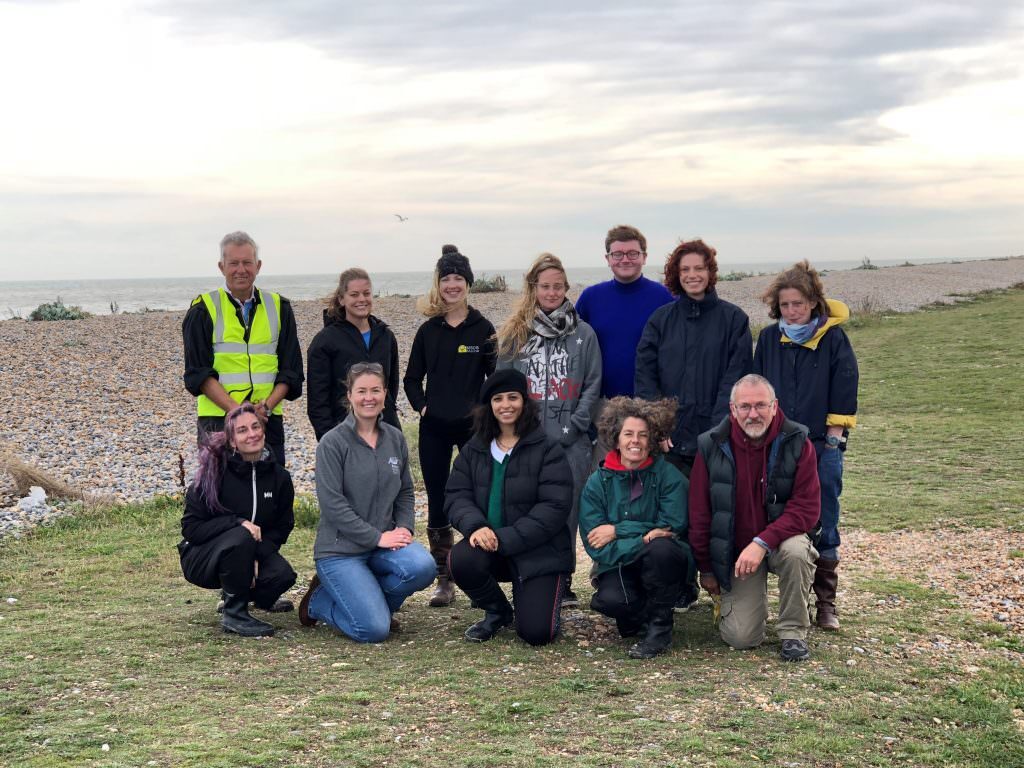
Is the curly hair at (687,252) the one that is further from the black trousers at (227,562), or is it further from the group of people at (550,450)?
the black trousers at (227,562)

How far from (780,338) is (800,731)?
2288 mm

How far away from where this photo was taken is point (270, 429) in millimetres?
5848

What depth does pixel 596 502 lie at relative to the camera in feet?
17.1

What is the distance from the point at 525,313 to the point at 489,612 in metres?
1.72

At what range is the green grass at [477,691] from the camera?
3.75 meters

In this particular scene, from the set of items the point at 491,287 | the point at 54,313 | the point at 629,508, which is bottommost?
the point at 629,508

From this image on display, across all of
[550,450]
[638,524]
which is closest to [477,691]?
[638,524]

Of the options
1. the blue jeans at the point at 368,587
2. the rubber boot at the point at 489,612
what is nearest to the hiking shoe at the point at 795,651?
the rubber boot at the point at 489,612

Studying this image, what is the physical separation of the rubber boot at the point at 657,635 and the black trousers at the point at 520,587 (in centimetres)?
46

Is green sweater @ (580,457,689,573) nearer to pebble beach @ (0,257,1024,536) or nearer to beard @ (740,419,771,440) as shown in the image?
beard @ (740,419,771,440)

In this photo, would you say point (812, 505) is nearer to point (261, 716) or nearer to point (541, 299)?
point (541, 299)

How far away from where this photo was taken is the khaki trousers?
16.0 ft

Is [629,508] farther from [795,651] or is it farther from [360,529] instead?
[360,529]

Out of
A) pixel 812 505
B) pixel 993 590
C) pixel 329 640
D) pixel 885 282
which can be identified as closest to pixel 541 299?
pixel 812 505
